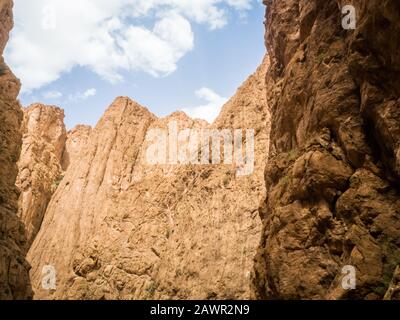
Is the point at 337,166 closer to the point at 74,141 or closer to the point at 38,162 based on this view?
the point at 38,162

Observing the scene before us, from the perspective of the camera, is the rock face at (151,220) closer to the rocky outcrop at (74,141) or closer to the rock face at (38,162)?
the rock face at (38,162)

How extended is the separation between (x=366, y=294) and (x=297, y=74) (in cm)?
878

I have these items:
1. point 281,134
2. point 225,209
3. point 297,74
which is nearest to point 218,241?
point 225,209

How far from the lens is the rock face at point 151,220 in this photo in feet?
105

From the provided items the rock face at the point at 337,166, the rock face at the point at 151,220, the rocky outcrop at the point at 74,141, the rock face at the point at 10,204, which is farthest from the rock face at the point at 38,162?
the rock face at the point at 337,166

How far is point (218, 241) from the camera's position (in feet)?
107

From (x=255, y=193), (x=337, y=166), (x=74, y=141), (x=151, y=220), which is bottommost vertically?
(x=337, y=166)

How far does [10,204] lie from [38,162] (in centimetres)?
3866

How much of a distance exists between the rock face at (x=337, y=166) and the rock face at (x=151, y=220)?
16.7 metres

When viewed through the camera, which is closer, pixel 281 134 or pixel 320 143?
pixel 320 143

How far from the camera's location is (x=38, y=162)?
56750 millimetres

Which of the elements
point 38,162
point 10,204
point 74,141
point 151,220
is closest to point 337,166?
point 10,204

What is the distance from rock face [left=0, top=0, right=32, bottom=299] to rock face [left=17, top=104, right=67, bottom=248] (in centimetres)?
2753
